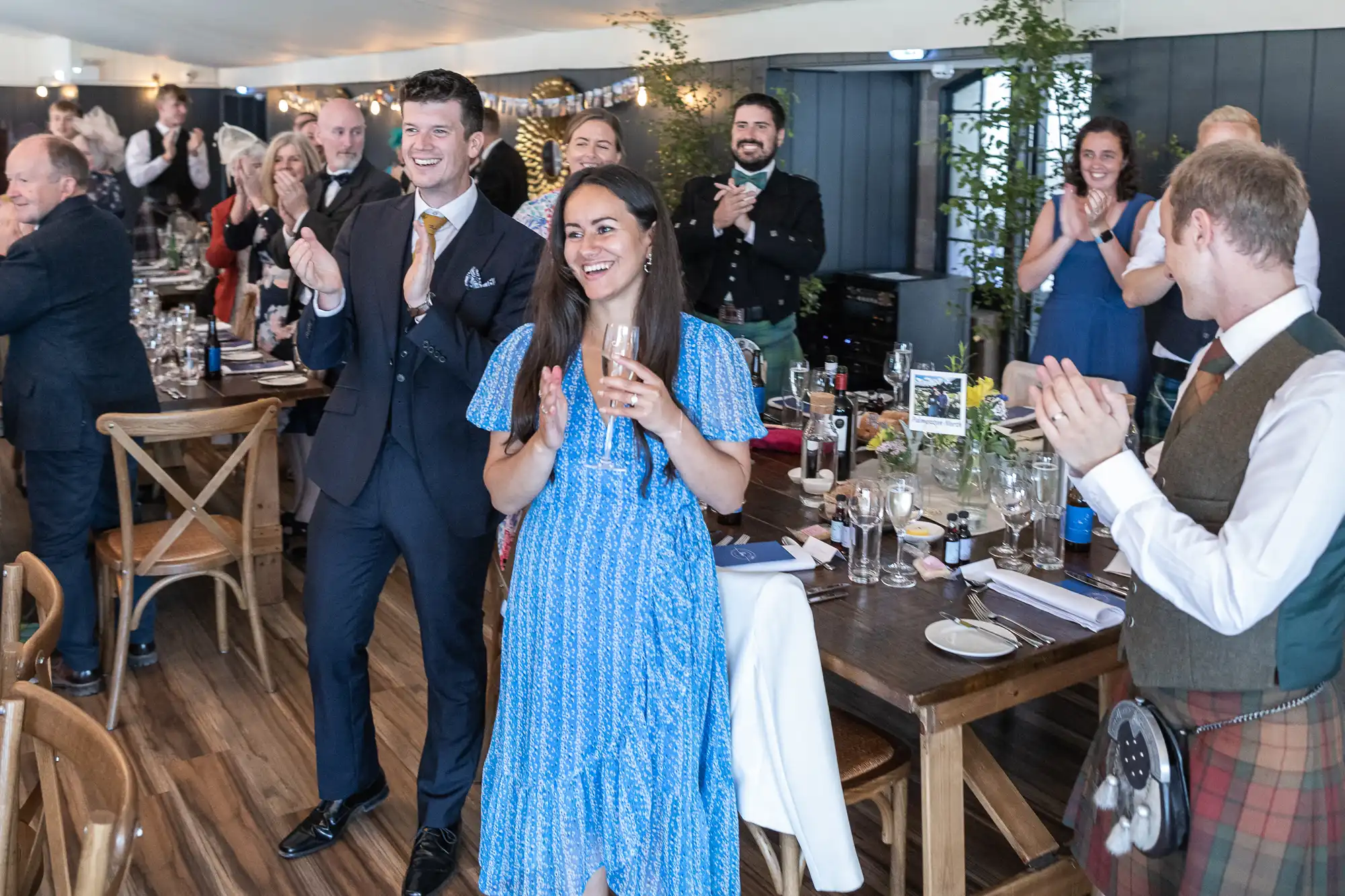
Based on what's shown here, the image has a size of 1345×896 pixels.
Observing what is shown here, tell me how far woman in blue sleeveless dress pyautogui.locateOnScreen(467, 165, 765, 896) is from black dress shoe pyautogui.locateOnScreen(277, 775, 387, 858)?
92cm

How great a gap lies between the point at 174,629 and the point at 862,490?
10.5 feet

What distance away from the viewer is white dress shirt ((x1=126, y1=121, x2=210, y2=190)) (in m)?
10.7

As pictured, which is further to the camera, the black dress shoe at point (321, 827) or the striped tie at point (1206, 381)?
the black dress shoe at point (321, 827)

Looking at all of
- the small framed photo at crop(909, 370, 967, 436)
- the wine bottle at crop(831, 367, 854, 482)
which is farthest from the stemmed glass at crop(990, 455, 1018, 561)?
the wine bottle at crop(831, 367, 854, 482)

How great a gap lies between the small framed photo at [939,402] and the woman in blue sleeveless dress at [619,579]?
0.91m

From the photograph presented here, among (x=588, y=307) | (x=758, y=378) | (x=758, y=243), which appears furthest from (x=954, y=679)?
(x=758, y=243)

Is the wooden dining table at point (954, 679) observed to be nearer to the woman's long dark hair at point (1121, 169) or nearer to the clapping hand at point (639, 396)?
the clapping hand at point (639, 396)

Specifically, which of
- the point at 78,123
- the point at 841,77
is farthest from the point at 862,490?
the point at 78,123

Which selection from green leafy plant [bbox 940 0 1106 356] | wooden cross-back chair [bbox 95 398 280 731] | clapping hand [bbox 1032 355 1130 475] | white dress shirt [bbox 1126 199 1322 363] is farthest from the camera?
green leafy plant [bbox 940 0 1106 356]

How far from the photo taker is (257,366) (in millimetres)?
A: 5395

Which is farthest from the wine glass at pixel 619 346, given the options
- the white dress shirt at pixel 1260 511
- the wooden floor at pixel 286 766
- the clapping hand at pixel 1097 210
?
the clapping hand at pixel 1097 210

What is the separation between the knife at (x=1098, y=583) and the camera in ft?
8.69

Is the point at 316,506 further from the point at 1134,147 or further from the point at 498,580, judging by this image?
the point at 1134,147

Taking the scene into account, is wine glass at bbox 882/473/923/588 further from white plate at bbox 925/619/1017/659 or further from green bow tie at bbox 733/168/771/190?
green bow tie at bbox 733/168/771/190
